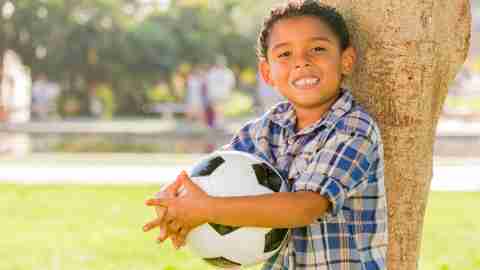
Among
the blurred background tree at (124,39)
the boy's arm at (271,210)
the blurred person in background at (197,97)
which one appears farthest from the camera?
the blurred background tree at (124,39)

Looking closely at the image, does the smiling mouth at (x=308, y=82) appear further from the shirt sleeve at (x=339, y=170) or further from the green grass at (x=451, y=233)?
the green grass at (x=451, y=233)

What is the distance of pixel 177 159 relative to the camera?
42.4ft

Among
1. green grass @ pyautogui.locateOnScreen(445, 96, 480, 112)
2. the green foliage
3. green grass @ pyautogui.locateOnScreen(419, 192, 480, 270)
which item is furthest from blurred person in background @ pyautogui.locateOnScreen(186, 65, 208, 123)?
green grass @ pyautogui.locateOnScreen(445, 96, 480, 112)

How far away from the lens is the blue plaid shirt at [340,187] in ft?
8.30

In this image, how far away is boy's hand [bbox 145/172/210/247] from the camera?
8.40 ft

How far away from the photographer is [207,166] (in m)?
2.72

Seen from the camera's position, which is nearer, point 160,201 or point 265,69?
point 160,201

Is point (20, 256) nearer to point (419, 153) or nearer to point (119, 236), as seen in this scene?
point (119, 236)

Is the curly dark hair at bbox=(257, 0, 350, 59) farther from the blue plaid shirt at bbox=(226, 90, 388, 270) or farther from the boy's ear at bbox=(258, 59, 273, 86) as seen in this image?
the blue plaid shirt at bbox=(226, 90, 388, 270)

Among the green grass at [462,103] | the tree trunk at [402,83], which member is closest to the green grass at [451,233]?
the tree trunk at [402,83]

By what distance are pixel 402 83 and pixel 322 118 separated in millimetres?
568

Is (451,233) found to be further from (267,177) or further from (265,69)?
(267,177)

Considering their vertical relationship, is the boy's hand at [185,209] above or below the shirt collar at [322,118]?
below

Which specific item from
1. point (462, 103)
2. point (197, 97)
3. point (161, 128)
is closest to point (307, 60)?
point (197, 97)
